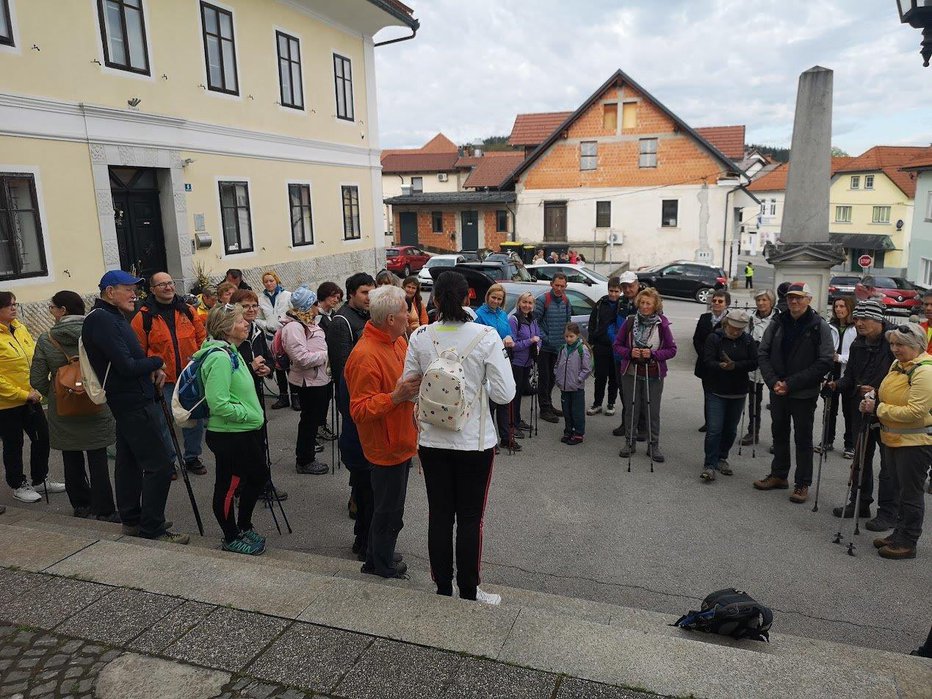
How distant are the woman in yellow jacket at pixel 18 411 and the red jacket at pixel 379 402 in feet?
11.1

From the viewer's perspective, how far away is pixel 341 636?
10.4 ft

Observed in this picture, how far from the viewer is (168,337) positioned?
238 inches

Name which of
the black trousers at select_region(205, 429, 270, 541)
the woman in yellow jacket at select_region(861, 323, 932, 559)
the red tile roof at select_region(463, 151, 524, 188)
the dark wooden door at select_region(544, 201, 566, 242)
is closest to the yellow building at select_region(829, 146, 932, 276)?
the red tile roof at select_region(463, 151, 524, 188)

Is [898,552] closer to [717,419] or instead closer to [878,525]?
[878,525]

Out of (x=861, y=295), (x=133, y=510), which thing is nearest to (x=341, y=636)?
(x=133, y=510)

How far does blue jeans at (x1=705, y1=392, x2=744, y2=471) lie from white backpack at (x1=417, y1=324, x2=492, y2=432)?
3912mm

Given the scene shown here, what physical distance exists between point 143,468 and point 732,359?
537 cm

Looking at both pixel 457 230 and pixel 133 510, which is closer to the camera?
pixel 133 510

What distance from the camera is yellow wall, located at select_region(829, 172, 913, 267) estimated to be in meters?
55.3

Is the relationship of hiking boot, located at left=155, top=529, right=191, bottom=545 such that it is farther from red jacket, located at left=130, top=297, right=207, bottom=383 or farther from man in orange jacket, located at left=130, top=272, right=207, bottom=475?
red jacket, located at left=130, top=297, right=207, bottom=383

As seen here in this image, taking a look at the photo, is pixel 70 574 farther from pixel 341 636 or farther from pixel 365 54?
pixel 365 54

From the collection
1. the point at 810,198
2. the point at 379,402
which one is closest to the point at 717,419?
the point at 379,402

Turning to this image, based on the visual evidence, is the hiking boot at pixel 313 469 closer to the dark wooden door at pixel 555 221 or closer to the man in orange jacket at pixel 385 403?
the man in orange jacket at pixel 385 403

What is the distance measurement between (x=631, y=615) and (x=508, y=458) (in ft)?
11.1
